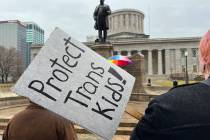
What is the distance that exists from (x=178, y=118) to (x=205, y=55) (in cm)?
51

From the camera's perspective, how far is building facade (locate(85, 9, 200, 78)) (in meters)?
89.4

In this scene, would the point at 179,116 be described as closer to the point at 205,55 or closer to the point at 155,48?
the point at 205,55

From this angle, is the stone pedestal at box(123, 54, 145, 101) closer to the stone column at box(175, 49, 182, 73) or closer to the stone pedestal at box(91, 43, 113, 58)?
the stone pedestal at box(91, 43, 113, 58)

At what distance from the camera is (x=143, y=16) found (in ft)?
341

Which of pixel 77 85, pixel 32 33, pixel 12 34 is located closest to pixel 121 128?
pixel 77 85

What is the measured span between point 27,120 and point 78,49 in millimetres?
855

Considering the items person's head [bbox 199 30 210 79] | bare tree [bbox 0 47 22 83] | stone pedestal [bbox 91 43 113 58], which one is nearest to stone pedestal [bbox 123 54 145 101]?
stone pedestal [bbox 91 43 113 58]

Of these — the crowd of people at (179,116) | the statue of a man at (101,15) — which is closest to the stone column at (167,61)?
the statue of a man at (101,15)

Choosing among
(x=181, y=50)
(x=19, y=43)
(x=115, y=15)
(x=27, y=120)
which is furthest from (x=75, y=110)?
(x=19, y=43)

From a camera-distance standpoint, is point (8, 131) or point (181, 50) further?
point (181, 50)

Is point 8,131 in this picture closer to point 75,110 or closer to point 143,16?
point 75,110

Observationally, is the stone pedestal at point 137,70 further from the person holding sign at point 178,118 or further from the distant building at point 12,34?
the distant building at point 12,34

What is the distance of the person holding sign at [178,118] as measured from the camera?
5.85 feet

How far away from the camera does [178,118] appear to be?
5.91ft
